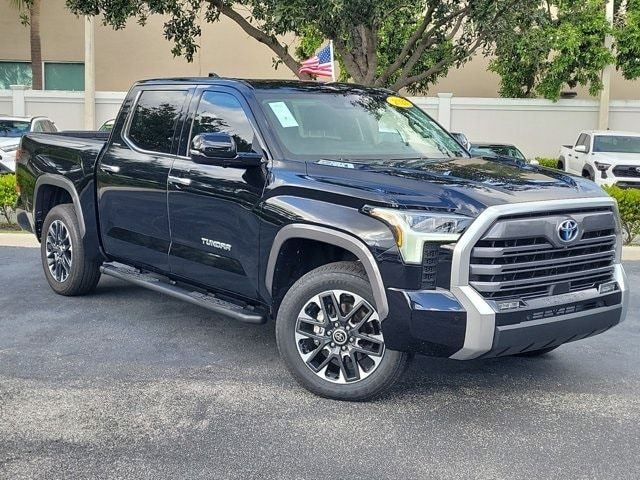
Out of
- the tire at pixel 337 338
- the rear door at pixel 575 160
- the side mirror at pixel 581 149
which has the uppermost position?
the side mirror at pixel 581 149

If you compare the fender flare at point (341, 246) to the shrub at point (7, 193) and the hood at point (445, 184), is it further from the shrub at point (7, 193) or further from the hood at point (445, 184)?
the shrub at point (7, 193)

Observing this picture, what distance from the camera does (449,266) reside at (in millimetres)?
3953

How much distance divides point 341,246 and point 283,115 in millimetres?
1297

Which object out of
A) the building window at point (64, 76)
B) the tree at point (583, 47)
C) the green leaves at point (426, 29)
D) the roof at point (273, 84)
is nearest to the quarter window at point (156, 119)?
the roof at point (273, 84)

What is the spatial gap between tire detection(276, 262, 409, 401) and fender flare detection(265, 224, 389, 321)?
13 centimetres

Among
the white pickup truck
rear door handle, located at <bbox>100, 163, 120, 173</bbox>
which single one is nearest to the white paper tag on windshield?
rear door handle, located at <bbox>100, 163, 120, 173</bbox>

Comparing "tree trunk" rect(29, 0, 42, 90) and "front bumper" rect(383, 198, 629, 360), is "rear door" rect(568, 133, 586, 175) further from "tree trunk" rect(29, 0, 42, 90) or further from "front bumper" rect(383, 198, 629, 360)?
"tree trunk" rect(29, 0, 42, 90)

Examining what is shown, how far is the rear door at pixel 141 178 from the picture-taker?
224 inches

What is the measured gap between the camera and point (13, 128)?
56.6 feet

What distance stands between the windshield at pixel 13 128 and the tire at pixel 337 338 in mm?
14157

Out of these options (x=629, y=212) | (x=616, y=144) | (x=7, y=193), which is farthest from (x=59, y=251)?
(x=616, y=144)

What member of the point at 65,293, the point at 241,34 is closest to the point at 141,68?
the point at 241,34

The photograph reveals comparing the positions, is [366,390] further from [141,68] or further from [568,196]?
[141,68]

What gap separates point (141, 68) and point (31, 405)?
2390cm
